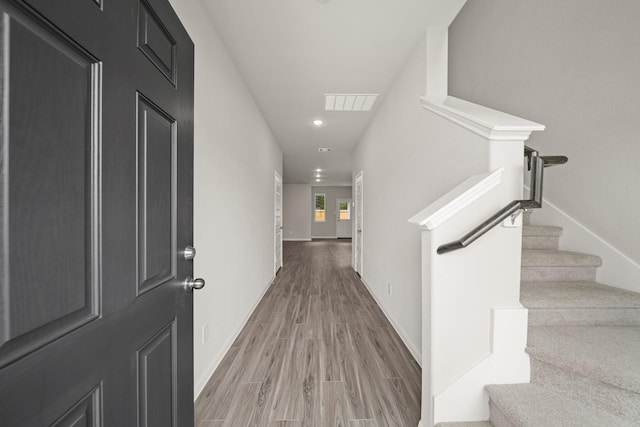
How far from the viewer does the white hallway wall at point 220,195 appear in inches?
67.2

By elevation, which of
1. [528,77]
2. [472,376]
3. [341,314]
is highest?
[528,77]

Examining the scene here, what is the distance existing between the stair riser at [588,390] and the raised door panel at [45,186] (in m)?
1.84

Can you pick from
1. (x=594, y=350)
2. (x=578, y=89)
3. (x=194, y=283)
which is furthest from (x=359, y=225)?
(x=194, y=283)

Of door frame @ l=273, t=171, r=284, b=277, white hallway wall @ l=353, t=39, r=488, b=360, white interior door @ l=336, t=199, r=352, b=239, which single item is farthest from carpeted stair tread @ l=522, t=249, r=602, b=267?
white interior door @ l=336, t=199, r=352, b=239

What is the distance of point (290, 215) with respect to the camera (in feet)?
39.1

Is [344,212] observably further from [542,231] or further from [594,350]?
[594,350]

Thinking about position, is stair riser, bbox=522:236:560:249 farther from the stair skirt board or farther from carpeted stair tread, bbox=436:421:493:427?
carpeted stair tread, bbox=436:421:493:427

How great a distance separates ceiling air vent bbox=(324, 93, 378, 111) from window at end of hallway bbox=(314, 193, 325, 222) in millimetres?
9391

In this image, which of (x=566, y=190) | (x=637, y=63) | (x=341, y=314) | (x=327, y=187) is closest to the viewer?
(x=637, y=63)

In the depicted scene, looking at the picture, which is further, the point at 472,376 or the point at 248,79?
the point at 248,79

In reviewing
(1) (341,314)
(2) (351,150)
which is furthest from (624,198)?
(2) (351,150)

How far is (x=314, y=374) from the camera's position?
1.89m

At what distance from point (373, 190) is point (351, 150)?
7.30 ft

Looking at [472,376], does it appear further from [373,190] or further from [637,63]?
[373,190]
